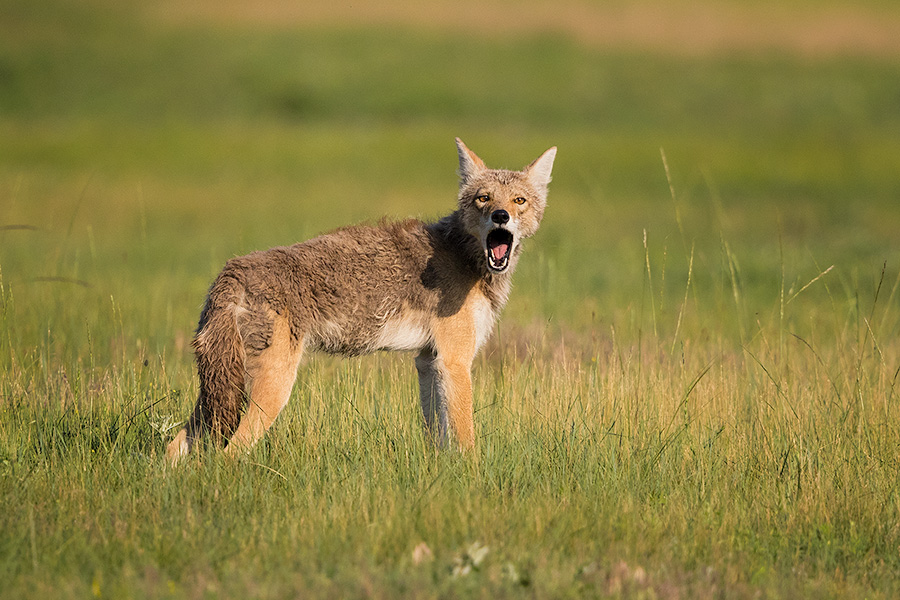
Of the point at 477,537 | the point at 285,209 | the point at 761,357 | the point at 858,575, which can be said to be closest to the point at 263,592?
the point at 477,537

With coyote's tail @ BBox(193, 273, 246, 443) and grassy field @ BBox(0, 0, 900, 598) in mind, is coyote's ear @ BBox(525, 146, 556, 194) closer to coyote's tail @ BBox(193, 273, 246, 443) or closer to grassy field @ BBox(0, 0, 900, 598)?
grassy field @ BBox(0, 0, 900, 598)

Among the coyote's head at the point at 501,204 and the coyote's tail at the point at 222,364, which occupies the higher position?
the coyote's head at the point at 501,204

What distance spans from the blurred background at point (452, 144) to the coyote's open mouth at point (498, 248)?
1815 mm

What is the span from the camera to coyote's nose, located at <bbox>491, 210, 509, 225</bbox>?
6.63 meters

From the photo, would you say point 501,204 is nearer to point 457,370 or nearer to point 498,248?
point 498,248

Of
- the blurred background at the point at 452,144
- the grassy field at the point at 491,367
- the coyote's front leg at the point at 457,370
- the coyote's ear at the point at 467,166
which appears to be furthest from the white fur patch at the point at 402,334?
the blurred background at the point at 452,144

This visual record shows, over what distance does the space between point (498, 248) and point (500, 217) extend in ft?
0.84

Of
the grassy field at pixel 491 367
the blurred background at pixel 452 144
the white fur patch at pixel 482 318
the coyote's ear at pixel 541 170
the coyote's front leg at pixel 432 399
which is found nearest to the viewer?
the grassy field at pixel 491 367

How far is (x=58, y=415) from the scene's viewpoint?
690 centimetres

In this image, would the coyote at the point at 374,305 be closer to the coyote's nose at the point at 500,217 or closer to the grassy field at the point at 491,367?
the coyote's nose at the point at 500,217

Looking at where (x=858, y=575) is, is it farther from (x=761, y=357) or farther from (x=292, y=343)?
(x=761, y=357)

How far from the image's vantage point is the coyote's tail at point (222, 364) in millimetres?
6141

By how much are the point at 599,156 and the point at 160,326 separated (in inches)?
994

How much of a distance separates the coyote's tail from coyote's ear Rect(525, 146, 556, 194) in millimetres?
2476
